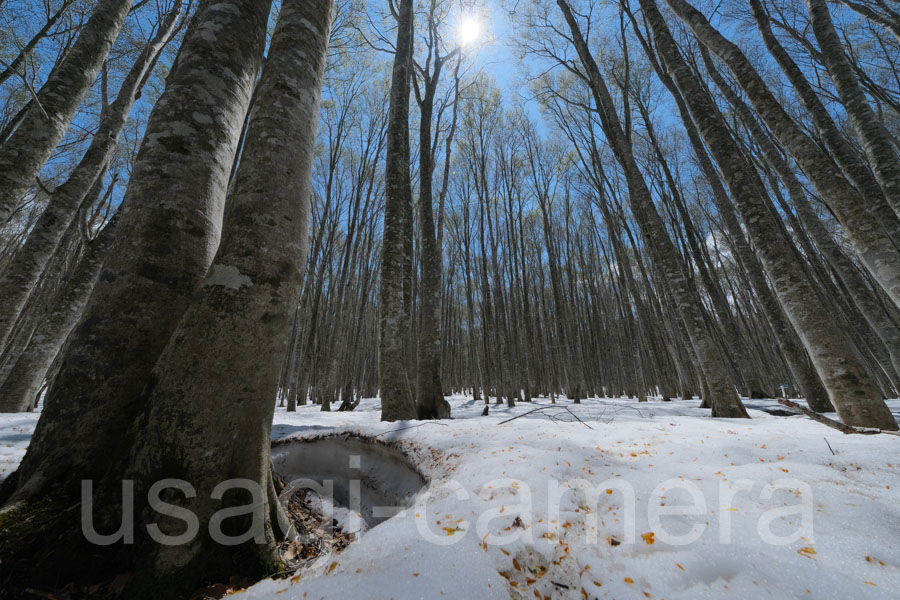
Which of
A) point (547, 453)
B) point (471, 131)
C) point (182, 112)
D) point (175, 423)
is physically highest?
point (471, 131)

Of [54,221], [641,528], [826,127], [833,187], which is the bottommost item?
[641,528]

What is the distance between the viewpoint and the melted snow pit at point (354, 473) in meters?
2.24

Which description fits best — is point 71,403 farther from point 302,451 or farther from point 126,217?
point 302,451

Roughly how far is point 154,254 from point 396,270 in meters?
3.10

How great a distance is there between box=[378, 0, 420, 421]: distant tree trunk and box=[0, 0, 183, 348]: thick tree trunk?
412 cm

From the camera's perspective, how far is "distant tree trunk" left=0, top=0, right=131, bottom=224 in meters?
3.31

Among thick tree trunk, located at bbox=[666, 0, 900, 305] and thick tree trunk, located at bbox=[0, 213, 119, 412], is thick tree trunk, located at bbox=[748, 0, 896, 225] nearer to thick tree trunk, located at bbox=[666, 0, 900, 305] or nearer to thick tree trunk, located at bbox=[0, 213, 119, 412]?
thick tree trunk, located at bbox=[666, 0, 900, 305]

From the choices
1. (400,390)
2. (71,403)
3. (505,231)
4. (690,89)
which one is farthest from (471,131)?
(71,403)

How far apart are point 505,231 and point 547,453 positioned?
41.7 feet

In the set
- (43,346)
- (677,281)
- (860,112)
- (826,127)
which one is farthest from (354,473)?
(826,127)

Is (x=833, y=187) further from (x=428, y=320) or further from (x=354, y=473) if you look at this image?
(x=354, y=473)

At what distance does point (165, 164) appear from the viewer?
1677 mm

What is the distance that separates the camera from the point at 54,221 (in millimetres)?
4152

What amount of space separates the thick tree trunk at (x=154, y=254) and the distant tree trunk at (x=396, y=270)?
266 centimetres
